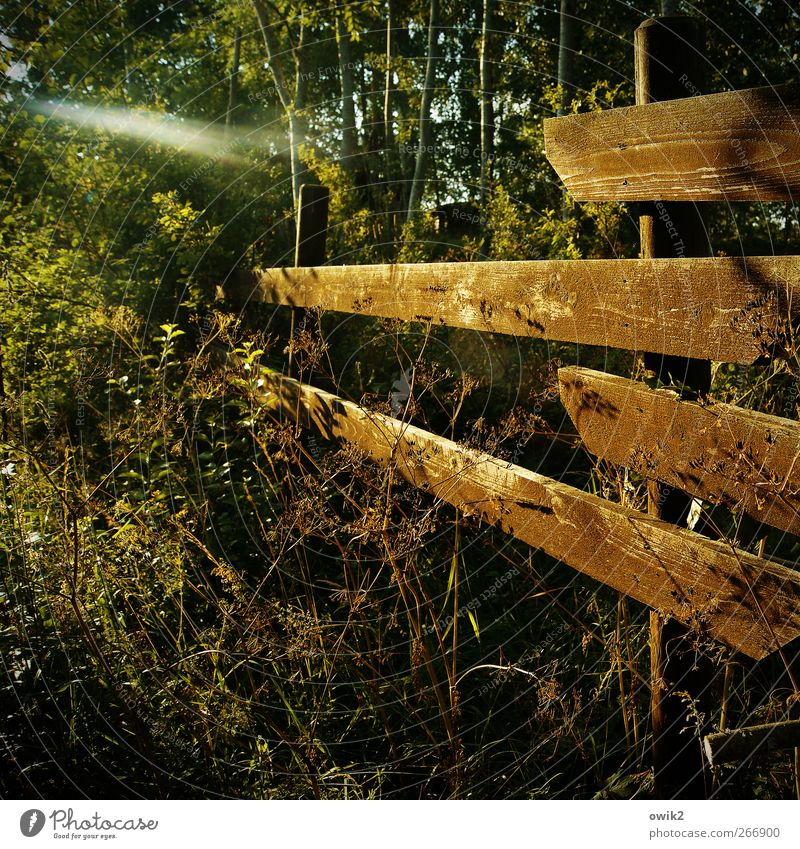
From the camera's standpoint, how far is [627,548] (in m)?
1.98

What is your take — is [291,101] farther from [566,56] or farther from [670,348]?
[670,348]

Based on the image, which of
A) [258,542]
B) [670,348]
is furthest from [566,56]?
[670,348]

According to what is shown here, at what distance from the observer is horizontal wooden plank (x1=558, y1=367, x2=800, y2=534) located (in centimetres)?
164

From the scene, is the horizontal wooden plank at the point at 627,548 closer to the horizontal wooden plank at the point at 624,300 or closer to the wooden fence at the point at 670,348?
the wooden fence at the point at 670,348

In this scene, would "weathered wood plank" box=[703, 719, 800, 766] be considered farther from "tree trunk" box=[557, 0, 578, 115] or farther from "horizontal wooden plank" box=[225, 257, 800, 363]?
"tree trunk" box=[557, 0, 578, 115]

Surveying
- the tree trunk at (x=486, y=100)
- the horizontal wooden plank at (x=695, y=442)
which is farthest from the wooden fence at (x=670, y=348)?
the tree trunk at (x=486, y=100)

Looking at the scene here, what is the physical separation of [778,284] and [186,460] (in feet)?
11.4

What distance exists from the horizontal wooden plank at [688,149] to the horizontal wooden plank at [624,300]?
0.19 metres

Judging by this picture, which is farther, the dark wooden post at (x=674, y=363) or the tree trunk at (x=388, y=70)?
the tree trunk at (x=388, y=70)

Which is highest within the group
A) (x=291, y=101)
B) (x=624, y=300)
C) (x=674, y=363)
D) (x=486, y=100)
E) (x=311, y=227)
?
(x=486, y=100)

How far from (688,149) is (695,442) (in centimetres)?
73

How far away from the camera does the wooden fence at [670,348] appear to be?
5.37 ft

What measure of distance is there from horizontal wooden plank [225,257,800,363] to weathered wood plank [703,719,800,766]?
90cm

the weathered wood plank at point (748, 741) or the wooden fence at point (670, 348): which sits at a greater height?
the wooden fence at point (670, 348)
